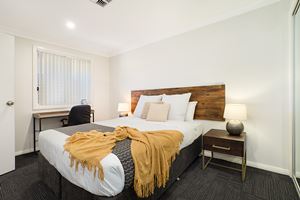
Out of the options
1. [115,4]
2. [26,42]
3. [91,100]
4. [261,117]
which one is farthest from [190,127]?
[26,42]

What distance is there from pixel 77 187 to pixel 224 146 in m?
1.79

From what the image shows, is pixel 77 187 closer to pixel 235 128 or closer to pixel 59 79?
pixel 235 128

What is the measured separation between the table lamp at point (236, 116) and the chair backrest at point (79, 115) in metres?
2.67

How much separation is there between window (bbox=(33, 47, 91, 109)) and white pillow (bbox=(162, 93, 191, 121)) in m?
2.62

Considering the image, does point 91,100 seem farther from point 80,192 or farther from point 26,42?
point 80,192

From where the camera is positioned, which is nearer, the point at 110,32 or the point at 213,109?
the point at 213,109

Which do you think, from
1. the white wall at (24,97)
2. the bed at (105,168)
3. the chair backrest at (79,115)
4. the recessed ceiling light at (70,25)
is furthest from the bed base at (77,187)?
the recessed ceiling light at (70,25)

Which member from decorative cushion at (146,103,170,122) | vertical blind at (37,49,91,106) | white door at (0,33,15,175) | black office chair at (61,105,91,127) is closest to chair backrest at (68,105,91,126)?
black office chair at (61,105,91,127)

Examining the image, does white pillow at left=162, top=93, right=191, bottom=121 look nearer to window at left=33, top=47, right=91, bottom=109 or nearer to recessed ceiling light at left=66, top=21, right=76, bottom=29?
recessed ceiling light at left=66, top=21, right=76, bottom=29

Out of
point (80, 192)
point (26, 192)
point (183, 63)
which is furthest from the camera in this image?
point (183, 63)

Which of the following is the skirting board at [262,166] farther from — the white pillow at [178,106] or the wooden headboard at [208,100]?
the white pillow at [178,106]

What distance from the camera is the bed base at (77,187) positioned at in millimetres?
1107

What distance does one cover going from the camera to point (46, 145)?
155 centimetres

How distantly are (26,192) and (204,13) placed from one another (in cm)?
353
